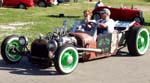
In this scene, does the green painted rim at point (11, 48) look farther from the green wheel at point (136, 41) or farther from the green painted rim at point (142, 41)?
the green painted rim at point (142, 41)

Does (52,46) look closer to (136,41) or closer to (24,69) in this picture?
(24,69)

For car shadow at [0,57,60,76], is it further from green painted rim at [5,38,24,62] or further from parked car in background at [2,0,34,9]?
parked car in background at [2,0,34,9]

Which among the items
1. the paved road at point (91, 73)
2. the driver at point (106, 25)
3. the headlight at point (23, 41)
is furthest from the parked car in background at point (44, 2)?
the headlight at point (23, 41)

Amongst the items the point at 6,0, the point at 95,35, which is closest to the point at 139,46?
the point at 95,35

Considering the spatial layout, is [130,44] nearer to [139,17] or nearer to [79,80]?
[79,80]

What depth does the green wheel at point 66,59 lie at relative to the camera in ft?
31.6

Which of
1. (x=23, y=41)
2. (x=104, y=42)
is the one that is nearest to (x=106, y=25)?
(x=104, y=42)

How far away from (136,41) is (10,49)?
3341 mm

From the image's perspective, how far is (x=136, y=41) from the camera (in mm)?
12062

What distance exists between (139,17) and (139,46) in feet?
41.1

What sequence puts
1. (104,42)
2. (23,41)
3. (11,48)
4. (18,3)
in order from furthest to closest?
(18,3)
(104,42)
(11,48)
(23,41)

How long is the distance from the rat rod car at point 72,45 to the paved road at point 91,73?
0.19 metres

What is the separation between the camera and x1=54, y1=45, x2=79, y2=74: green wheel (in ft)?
31.6

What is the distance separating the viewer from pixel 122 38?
12172 mm
